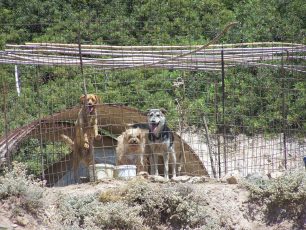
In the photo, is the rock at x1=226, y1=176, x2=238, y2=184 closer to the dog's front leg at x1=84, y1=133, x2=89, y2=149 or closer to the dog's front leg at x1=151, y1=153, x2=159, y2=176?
the dog's front leg at x1=151, y1=153, x2=159, y2=176

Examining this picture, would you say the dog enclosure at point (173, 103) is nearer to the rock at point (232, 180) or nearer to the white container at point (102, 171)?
the rock at point (232, 180)

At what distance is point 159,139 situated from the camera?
11438 mm

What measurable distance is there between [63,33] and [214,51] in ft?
23.1

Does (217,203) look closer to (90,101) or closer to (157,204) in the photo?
(157,204)

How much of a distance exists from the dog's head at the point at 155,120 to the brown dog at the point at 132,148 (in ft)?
0.73

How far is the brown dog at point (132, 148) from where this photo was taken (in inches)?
442

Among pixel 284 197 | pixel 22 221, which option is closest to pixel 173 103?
pixel 284 197

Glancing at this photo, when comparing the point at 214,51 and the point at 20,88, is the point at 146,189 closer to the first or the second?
the point at 214,51

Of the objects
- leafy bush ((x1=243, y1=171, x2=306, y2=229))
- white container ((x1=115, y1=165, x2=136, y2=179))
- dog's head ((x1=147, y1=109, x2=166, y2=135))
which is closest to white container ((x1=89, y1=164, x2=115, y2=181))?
white container ((x1=115, y1=165, x2=136, y2=179))

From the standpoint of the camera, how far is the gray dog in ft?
37.3

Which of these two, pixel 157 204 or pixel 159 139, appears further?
pixel 159 139

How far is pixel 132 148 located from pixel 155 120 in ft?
2.07

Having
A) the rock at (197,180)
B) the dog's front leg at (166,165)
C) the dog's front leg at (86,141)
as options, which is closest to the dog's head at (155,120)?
the dog's front leg at (166,165)

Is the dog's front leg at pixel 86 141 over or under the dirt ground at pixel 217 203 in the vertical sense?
over
